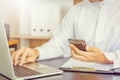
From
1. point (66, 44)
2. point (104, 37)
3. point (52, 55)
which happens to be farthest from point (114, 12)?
point (52, 55)

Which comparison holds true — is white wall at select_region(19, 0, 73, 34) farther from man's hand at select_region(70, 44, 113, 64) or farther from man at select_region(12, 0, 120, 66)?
man's hand at select_region(70, 44, 113, 64)

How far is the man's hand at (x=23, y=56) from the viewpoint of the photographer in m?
1.21

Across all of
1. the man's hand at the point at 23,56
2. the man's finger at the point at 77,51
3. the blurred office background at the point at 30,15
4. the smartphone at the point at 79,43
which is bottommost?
the man's hand at the point at 23,56

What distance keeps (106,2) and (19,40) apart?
137cm

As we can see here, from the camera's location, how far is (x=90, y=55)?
115 centimetres

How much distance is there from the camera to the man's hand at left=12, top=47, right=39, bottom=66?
1.21 meters

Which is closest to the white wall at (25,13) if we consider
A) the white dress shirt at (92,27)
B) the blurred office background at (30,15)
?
the blurred office background at (30,15)

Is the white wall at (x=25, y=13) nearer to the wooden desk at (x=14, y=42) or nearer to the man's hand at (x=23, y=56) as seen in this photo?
the wooden desk at (x=14, y=42)

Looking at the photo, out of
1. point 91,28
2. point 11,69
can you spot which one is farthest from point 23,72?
point 91,28

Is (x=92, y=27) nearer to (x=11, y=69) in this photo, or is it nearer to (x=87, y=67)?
(x=87, y=67)

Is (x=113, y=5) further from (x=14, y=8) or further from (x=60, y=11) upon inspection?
(x=14, y=8)

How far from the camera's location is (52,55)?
58.2 inches

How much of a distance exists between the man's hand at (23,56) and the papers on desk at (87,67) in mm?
199

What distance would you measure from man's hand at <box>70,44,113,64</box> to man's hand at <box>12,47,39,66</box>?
249mm
